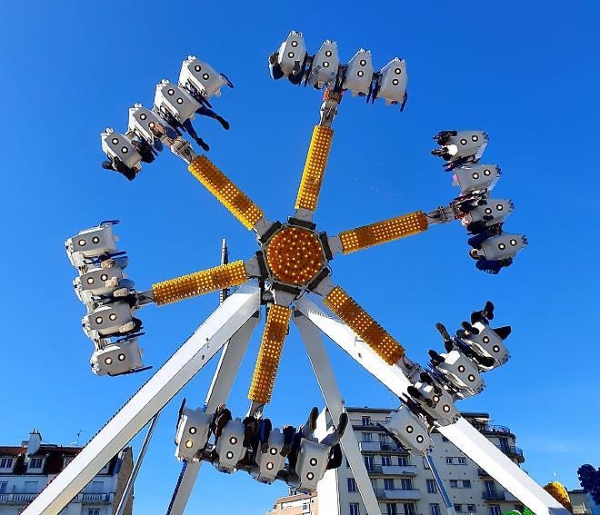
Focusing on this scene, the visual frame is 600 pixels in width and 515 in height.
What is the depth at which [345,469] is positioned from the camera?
59.4m

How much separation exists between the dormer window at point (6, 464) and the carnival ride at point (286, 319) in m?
42.0

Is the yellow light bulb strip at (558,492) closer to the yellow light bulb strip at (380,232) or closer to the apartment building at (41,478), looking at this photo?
the yellow light bulb strip at (380,232)

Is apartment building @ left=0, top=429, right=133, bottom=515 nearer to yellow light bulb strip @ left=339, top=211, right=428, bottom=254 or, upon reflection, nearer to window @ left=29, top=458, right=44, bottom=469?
window @ left=29, top=458, right=44, bottom=469

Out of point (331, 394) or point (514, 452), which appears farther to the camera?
point (514, 452)

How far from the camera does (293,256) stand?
20.4 metres

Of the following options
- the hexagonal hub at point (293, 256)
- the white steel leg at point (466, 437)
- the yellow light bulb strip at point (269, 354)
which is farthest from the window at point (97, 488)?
the hexagonal hub at point (293, 256)

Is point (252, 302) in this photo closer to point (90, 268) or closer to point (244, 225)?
point (244, 225)

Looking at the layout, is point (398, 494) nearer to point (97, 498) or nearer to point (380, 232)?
point (97, 498)

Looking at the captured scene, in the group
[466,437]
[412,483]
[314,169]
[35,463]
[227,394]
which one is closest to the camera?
[466,437]

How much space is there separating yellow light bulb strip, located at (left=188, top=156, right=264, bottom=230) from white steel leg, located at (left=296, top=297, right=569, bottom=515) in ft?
10.3

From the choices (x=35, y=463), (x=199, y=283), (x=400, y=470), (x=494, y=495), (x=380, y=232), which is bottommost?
(x=199, y=283)

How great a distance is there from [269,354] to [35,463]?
4490cm

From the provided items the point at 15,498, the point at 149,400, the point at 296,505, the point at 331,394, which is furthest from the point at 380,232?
the point at 296,505

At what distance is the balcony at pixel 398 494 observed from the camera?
197 ft
